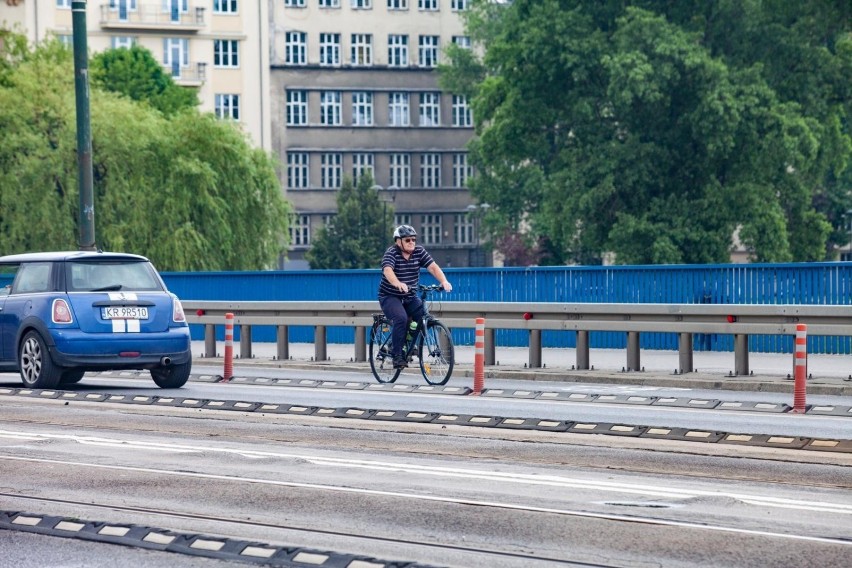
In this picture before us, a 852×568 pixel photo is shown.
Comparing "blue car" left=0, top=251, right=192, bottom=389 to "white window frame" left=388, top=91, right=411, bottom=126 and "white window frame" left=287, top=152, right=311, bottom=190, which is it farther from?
"white window frame" left=388, top=91, right=411, bottom=126

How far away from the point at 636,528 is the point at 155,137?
41.0 meters

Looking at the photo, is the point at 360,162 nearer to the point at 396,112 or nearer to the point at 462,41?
the point at 396,112

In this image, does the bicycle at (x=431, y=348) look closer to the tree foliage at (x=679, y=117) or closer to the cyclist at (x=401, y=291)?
the cyclist at (x=401, y=291)

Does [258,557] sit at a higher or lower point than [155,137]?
lower

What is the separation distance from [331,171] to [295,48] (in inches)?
286

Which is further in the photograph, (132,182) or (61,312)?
(132,182)

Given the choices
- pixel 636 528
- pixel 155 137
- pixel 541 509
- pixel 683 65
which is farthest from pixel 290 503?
pixel 683 65

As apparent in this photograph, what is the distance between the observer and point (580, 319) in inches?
882

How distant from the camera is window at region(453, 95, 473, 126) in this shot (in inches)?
4040

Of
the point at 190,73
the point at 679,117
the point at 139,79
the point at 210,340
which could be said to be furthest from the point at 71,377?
the point at 190,73

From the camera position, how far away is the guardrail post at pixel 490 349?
23.2 metres

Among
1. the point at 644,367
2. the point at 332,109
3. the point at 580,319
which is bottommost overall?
the point at 644,367

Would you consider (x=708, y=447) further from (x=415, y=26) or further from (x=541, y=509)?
(x=415, y=26)

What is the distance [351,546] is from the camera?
800cm
